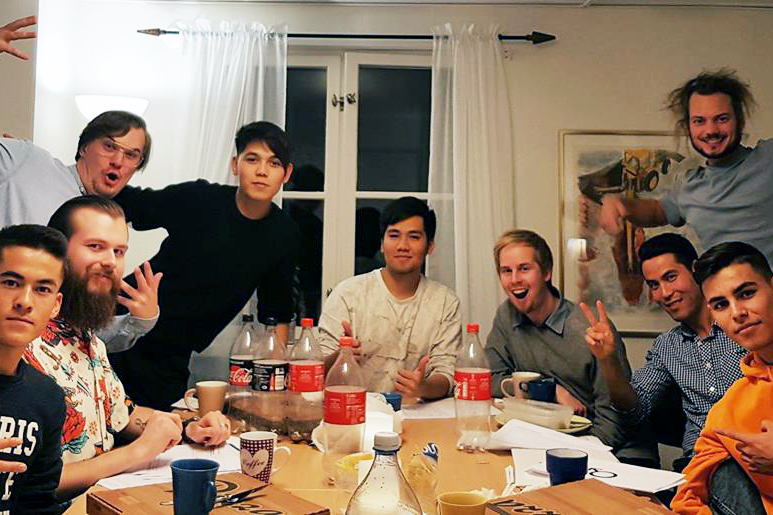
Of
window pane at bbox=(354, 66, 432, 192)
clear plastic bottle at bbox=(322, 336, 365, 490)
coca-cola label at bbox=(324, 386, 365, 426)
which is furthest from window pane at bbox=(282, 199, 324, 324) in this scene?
coca-cola label at bbox=(324, 386, 365, 426)

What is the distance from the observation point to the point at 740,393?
1.72m

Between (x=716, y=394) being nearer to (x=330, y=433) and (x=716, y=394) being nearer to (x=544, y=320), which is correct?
(x=544, y=320)

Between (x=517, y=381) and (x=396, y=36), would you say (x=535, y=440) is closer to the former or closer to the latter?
(x=517, y=381)

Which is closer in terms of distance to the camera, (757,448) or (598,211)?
(757,448)

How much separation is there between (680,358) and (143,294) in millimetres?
2072

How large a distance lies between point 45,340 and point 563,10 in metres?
2.70

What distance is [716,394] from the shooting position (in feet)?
7.07

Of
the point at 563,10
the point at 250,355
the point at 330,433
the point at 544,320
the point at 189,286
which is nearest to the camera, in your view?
the point at 330,433

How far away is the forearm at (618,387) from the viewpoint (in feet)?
7.22

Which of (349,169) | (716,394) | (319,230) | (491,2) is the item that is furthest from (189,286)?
(716,394)

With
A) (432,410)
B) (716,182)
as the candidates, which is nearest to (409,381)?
(432,410)

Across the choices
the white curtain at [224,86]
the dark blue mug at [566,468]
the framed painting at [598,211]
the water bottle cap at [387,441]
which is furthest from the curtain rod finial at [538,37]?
the water bottle cap at [387,441]

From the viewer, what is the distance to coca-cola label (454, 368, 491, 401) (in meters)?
1.86

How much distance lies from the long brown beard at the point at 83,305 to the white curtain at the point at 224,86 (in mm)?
1260
